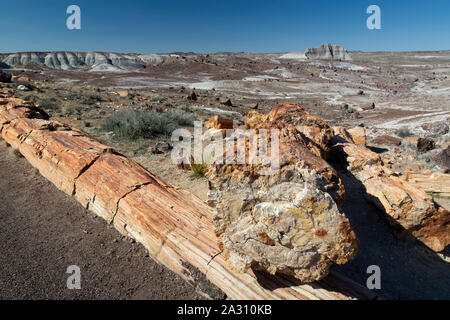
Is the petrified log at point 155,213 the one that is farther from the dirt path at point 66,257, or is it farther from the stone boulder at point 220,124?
the stone boulder at point 220,124

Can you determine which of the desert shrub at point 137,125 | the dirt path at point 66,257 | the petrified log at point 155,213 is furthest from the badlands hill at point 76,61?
the dirt path at point 66,257

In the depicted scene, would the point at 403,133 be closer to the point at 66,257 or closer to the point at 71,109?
the point at 66,257

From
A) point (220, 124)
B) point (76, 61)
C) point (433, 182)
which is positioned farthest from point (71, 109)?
point (76, 61)

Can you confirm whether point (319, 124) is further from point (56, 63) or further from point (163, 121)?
point (56, 63)

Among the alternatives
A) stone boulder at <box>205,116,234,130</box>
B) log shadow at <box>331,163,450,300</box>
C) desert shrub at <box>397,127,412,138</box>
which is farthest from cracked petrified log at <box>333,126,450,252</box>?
desert shrub at <box>397,127,412,138</box>

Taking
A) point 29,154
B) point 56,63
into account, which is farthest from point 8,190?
point 56,63
